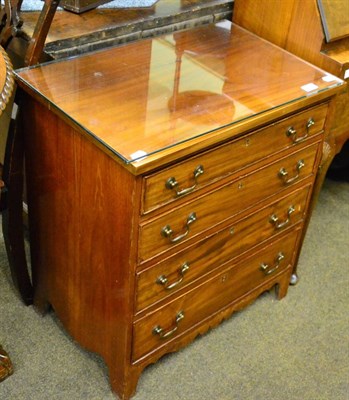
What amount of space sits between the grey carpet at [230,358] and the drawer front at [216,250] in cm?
34

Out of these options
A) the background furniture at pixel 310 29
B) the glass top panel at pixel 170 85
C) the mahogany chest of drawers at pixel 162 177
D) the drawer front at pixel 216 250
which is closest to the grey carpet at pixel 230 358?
the mahogany chest of drawers at pixel 162 177

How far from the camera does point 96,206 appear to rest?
1.60 meters

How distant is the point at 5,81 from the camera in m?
1.49

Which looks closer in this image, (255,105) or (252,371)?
(255,105)

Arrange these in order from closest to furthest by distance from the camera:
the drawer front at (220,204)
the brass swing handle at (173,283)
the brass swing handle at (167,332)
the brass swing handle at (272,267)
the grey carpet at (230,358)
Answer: the drawer front at (220,204) → the brass swing handle at (173,283) → the brass swing handle at (167,332) → the grey carpet at (230,358) → the brass swing handle at (272,267)

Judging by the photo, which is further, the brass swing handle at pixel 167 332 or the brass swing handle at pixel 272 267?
the brass swing handle at pixel 272 267

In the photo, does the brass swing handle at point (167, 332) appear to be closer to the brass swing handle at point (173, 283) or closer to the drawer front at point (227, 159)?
the brass swing handle at point (173, 283)

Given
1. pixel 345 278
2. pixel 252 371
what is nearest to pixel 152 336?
pixel 252 371

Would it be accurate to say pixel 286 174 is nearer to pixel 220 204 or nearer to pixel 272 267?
pixel 220 204

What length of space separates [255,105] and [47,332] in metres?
1.00

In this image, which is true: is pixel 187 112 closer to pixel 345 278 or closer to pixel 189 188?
pixel 189 188

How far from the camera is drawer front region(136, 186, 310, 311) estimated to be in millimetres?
1676

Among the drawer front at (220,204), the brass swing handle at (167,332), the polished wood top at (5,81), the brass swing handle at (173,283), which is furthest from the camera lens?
the brass swing handle at (167,332)

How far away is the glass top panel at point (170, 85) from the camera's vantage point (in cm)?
149
